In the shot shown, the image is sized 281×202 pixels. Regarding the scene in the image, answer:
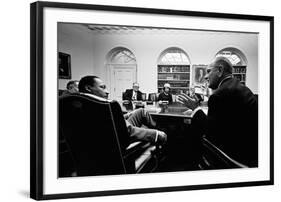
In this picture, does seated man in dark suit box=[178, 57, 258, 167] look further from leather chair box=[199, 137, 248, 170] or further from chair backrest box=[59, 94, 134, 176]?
chair backrest box=[59, 94, 134, 176]

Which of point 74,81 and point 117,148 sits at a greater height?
point 74,81

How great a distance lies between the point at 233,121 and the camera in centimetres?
665

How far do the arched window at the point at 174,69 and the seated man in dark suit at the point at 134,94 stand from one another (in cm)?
28

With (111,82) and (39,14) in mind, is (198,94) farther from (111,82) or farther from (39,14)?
(39,14)

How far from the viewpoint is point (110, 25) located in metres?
6.05

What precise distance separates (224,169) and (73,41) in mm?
2355

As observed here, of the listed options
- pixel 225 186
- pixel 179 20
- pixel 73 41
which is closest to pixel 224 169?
pixel 225 186

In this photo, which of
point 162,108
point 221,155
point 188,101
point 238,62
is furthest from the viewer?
point 238,62

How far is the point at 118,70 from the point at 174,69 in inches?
27.2

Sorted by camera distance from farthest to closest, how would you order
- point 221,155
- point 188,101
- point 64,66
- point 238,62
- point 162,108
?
1. point 238,62
2. point 221,155
3. point 188,101
4. point 162,108
5. point 64,66

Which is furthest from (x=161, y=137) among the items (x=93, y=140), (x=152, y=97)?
(x=93, y=140)

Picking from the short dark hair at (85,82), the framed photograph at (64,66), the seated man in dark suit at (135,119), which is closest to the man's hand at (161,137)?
the seated man in dark suit at (135,119)

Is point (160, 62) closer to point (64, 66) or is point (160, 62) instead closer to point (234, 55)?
point (234, 55)

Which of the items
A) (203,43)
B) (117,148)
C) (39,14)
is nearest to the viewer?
(39,14)
